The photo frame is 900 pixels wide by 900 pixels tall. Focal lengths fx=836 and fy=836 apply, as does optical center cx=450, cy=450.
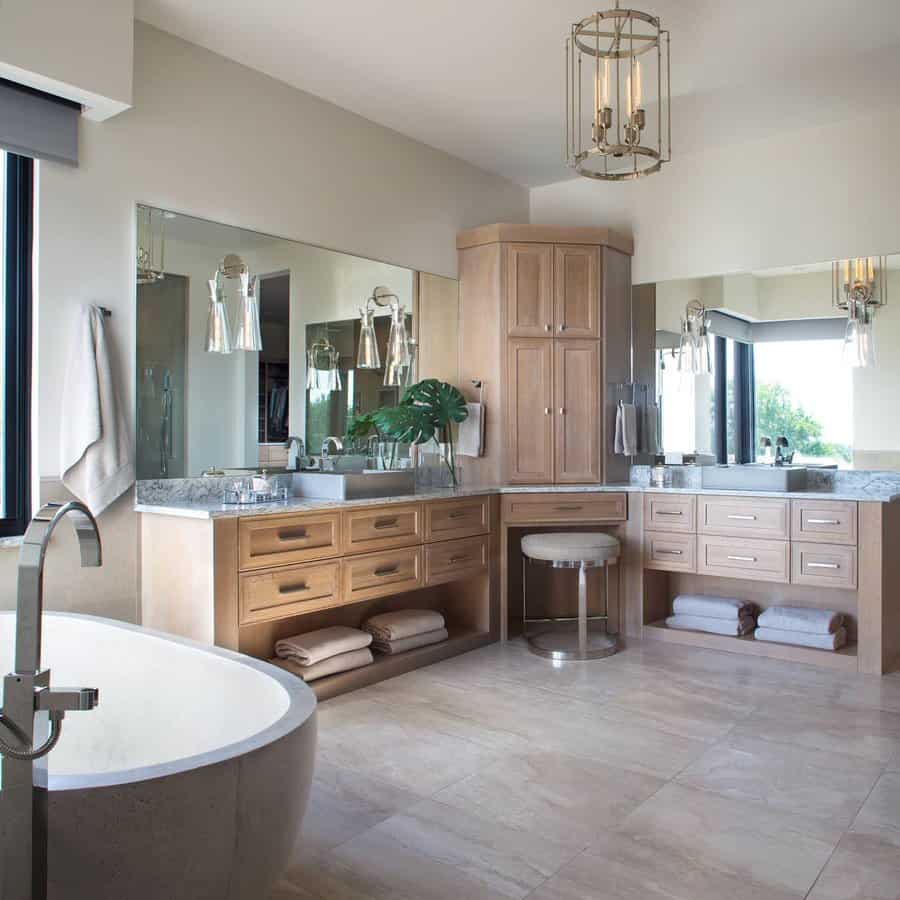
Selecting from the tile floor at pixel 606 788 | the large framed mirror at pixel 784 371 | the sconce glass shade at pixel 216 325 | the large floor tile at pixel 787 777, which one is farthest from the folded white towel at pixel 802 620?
the sconce glass shade at pixel 216 325

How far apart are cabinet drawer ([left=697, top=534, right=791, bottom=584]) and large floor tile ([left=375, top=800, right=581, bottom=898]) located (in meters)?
2.33

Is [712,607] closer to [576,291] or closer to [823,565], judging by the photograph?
[823,565]

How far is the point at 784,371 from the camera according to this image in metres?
4.57

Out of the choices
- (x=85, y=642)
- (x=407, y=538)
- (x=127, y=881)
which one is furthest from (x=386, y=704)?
(x=127, y=881)

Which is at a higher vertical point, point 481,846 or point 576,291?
point 576,291

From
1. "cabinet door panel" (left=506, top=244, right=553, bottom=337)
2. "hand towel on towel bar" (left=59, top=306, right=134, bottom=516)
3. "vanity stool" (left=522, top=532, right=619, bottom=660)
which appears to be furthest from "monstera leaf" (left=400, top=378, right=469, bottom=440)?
"hand towel on towel bar" (left=59, top=306, right=134, bottom=516)

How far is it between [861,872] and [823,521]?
2.19 m

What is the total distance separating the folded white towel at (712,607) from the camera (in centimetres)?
436

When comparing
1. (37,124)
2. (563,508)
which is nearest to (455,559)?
(563,508)

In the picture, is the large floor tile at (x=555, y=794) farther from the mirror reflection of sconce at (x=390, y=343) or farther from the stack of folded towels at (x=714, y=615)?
the mirror reflection of sconce at (x=390, y=343)

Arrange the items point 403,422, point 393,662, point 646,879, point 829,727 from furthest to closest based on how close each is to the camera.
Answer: point 403,422
point 393,662
point 829,727
point 646,879

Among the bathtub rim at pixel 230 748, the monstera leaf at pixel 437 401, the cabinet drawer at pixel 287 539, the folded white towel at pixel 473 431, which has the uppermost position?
the monstera leaf at pixel 437 401

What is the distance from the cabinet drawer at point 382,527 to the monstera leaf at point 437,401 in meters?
0.73

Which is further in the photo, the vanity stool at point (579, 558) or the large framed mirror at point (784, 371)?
the large framed mirror at point (784, 371)
